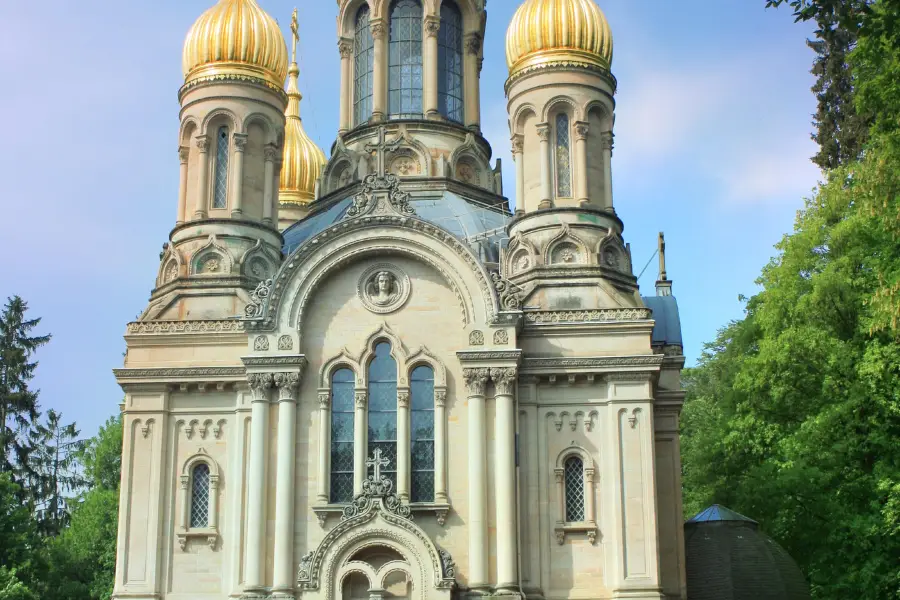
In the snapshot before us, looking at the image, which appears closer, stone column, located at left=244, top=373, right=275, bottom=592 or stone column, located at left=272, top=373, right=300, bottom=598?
stone column, located at left=272, top=373, right=300, bottom=598

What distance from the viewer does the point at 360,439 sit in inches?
1235

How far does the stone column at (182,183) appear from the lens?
1388 inches

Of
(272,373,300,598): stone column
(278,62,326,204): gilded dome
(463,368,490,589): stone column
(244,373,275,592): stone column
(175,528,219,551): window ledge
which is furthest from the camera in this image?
(278,62,326,204): gilded dome

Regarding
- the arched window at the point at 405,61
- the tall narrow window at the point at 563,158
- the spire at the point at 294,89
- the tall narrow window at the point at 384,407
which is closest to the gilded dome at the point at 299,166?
the spire at the point at 294,89

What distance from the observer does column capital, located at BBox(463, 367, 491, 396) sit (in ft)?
102

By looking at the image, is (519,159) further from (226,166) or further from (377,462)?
(377,462)

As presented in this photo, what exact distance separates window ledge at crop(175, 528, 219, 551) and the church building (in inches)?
1.8

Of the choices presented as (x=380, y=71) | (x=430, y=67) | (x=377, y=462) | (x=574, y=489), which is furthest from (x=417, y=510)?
(x=380, y=71)

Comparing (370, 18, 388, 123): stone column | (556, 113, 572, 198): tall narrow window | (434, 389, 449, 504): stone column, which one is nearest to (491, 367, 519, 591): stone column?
(434, 389, 449, 504): stone column

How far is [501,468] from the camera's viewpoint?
30.6 metres

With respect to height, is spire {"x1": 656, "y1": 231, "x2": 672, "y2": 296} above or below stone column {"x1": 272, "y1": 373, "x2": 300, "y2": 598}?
above

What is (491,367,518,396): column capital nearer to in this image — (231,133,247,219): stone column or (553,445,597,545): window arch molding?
(553,445,597,545): window arch molding

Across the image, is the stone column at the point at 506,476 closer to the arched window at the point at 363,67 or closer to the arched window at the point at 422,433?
the arched window at the point at 422,433

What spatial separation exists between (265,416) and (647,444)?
8.39 m
